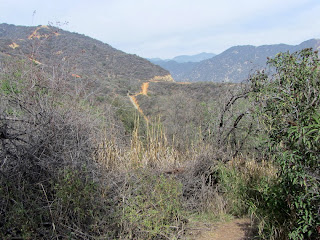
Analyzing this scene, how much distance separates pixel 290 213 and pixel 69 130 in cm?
291

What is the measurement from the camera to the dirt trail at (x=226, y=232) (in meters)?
3.82

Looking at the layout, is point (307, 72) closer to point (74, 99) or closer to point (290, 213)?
point (290, 213)

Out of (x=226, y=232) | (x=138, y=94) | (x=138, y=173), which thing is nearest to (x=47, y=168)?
(x=138, y=173)

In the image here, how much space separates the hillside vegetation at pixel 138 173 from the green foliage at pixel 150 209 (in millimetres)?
15

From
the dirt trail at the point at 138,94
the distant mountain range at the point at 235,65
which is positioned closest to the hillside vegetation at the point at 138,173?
the distant mountain range at the point at 235,65

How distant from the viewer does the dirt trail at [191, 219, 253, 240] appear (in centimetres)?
382

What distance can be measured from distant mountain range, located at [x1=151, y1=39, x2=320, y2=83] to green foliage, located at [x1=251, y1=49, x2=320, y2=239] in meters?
0.42

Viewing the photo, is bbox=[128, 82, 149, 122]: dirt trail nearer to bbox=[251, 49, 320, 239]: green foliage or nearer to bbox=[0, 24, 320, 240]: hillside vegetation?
bbox=[0, 24, 320, 240]: hillside vegetation

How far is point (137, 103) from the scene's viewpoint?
23.7 metres

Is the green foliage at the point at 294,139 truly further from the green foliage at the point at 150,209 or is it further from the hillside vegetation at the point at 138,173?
the green foliage at the point at 150,209

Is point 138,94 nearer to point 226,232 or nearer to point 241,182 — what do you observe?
point 241,182

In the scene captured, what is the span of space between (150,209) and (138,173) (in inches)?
28.6

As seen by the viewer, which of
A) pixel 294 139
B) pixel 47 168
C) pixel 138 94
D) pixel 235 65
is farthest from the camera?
pixel 235 65

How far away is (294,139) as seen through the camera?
2633 mm
